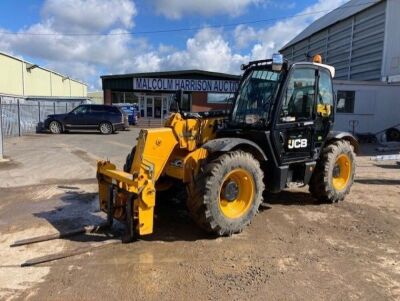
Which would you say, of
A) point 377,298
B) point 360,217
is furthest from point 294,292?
point 360,217

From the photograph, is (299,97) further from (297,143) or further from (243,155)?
(243,155)

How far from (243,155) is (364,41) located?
1840cm

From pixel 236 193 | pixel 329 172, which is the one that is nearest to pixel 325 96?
pixel 329 172

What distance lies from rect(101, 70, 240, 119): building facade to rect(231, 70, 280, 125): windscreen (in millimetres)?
25633

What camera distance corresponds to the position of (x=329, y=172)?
7.21 meters

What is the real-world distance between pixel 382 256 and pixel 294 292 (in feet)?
5.45

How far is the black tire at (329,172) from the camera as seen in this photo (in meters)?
7.22

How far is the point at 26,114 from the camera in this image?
75.0 feet

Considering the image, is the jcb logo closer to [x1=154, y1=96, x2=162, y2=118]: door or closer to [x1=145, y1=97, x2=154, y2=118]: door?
[x1=154, y1=96, x2=162, y2=118]: door

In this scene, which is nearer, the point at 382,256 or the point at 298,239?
the point at 382,256

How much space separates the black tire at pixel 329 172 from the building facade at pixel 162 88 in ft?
81.7

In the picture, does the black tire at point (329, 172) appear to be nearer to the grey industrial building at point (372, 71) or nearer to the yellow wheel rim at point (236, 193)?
the yellow wheel rim at point (236, 193)

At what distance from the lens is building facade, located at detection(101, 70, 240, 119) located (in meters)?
32.7

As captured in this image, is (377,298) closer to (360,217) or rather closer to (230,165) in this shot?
(230,165)
